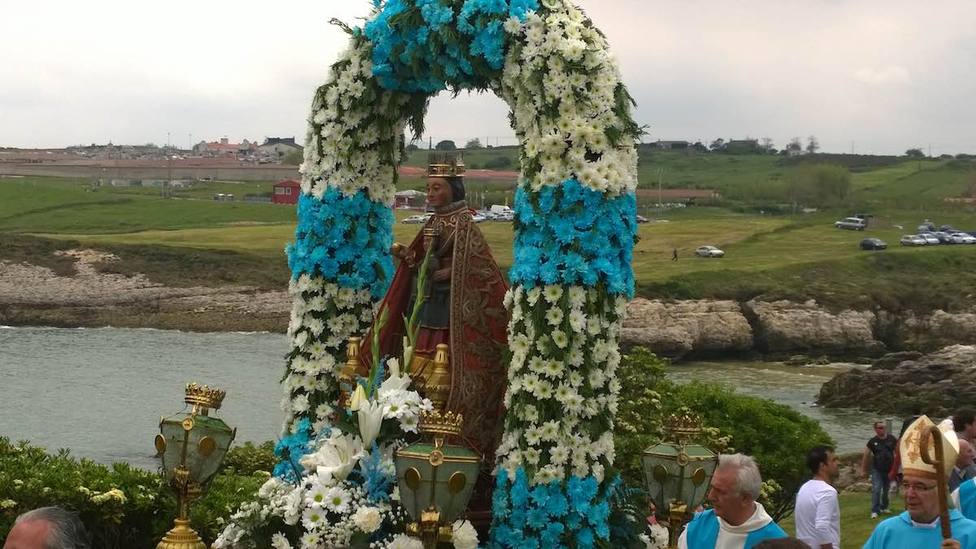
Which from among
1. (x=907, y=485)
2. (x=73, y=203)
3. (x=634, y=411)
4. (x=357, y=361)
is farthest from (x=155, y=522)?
(x=73, y=203)

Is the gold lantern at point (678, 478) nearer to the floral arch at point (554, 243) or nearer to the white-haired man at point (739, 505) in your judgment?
the floral arch at point (554, 243)

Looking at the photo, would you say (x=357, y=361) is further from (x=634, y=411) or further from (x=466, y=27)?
(x=634, y=411)

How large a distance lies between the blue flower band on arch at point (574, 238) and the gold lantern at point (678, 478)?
1.47m

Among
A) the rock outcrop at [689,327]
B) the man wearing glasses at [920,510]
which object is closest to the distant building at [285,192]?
the rock outcrop at [689,327]

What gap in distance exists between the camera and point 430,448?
9.92 metres

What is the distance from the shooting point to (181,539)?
11461 millimetres

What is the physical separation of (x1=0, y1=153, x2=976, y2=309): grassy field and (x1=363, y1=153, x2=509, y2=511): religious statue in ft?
137

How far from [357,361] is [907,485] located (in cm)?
610

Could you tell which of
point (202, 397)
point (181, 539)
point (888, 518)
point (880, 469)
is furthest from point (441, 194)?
point (880, 469)

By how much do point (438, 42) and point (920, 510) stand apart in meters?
6.34

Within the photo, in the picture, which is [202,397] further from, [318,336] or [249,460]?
[249,460]

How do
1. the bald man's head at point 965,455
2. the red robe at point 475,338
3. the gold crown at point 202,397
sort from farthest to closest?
the red robe at point 475,338 < the gold crown at point 202,397 < the bald man's head at point 965,455

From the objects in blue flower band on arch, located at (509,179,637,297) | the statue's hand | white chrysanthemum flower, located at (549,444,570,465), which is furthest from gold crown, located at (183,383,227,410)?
white chrysanthemum flower, located at (549,444,570,465)

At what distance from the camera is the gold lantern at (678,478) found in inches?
418
